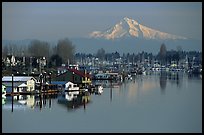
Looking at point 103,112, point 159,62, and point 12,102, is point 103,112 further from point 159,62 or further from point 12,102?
point 159,62

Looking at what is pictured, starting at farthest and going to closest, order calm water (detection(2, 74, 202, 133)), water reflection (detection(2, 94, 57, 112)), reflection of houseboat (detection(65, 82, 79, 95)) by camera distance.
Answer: reflection of houseboat (detection(65, 82, 79, 95)) < water reflection (detection(2, 94, 57, 112)) < calm water (detection(2, 74, 202, 133))

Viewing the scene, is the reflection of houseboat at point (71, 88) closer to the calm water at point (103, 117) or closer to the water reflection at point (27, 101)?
the water reflection at point (27, 101)

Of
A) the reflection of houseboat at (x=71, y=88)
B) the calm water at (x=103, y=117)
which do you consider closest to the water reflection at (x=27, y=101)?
the calm water at (x=103, y=117)

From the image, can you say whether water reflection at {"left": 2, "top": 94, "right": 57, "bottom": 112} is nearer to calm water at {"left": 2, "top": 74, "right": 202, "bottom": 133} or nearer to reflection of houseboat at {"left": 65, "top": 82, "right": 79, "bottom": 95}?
calm water at {"left": 2, "top": 74, "right": 202, "bottom": 133}

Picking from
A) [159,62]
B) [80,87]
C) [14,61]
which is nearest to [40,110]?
[80,87]

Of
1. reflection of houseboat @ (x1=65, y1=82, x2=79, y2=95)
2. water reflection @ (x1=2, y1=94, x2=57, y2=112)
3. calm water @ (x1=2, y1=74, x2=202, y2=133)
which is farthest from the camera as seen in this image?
reflection of houseboat @ (x1=65, y1=82, x2=79, y2=95)

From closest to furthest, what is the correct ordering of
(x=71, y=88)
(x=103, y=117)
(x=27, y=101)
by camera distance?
(x=103, y=117) < (x=27, y=101) < (x=71, y=88)

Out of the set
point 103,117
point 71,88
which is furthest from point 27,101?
point 71,88

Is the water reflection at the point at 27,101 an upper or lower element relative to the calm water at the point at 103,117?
upper

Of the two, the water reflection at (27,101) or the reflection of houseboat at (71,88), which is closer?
the water reflection at (27,101)

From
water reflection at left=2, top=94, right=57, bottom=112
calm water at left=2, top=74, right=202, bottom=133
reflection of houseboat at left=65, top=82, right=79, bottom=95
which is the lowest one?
calm water at left=2, top=74, right=202, bottom=133

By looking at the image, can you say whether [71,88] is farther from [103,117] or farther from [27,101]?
[103,117]

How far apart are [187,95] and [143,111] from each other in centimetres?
270

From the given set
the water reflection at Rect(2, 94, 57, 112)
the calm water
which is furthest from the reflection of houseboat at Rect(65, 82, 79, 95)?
the calm water
